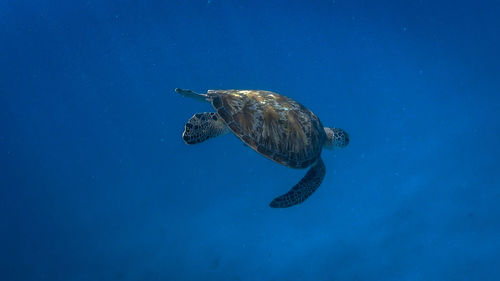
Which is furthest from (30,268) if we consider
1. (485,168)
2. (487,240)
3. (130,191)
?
(485,168)

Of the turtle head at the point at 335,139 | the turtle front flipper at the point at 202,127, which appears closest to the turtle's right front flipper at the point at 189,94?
the turtle front flipper at the point at 202,127

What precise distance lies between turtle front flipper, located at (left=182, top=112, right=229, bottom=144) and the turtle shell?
6.7 inches

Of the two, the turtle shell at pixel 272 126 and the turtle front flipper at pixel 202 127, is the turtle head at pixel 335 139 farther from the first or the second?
the turtle front flipper at pixel 202 127

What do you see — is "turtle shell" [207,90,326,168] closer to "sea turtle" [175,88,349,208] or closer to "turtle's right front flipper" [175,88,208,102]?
"sea turtle" [175,88,349,208]

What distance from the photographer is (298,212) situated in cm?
1661

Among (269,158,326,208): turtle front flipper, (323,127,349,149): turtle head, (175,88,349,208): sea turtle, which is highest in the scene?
(323,127,349,149): turtle head

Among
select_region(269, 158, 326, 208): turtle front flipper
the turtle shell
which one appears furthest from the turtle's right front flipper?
select_region(269, 158, 326, 208): turtle front flipper

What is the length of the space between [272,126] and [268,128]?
8 centimetres

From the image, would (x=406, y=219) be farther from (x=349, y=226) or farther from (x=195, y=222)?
(x=195, y=222)

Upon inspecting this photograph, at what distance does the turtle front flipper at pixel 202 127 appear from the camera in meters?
5.21

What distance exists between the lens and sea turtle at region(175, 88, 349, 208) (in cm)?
529

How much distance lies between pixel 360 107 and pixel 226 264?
A: 15.9 meters

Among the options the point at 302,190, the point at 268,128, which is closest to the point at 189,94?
the point at 268,128

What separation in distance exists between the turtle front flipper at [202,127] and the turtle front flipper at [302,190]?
1504mm
